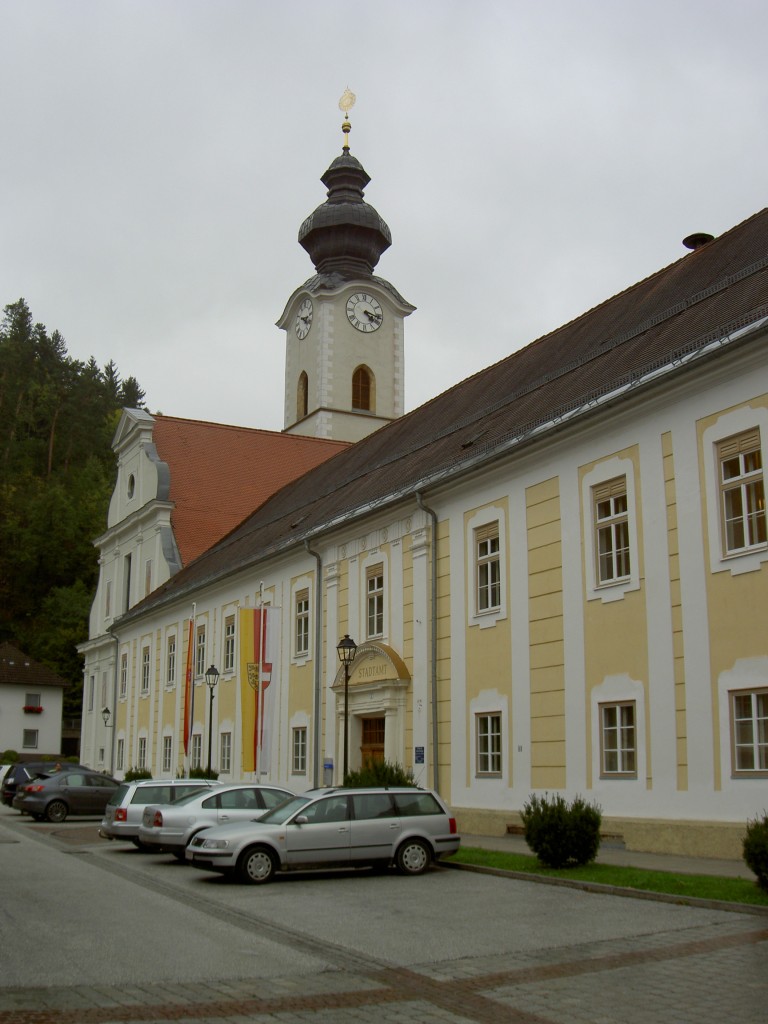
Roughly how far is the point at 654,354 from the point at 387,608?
9280 millimetres

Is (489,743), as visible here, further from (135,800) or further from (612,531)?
(135,800)

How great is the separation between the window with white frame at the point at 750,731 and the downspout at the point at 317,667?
14.7 metres

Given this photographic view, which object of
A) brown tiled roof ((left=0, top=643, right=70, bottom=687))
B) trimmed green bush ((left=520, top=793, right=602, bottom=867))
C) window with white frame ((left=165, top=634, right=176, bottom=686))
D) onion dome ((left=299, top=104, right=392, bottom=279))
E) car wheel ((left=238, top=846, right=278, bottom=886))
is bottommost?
car wheel ((left=238, top=846, right=278, bottom=886))

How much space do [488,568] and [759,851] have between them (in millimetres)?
11746

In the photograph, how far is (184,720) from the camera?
39469 millimetres

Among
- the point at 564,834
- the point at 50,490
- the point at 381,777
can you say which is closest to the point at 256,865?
the point at 564,834

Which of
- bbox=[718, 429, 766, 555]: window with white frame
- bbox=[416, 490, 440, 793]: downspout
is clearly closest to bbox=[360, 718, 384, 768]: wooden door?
bbox=[416, 490, 440, 793]: downspout

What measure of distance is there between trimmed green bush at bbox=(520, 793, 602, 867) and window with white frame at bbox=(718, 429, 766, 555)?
4.39 metres

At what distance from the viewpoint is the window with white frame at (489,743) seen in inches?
889

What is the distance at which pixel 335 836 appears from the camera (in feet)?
54.7

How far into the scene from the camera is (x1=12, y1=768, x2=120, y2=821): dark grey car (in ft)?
103

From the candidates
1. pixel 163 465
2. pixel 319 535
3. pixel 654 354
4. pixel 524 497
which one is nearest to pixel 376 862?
pixel 524 497

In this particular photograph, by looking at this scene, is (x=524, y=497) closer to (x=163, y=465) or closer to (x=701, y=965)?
(x=701, y=965)

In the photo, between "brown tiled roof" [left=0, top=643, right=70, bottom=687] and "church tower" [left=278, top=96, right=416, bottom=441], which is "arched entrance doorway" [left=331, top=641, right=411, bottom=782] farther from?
"brown tiled roof" [left=0, top=643, right=70, bottom=687]
